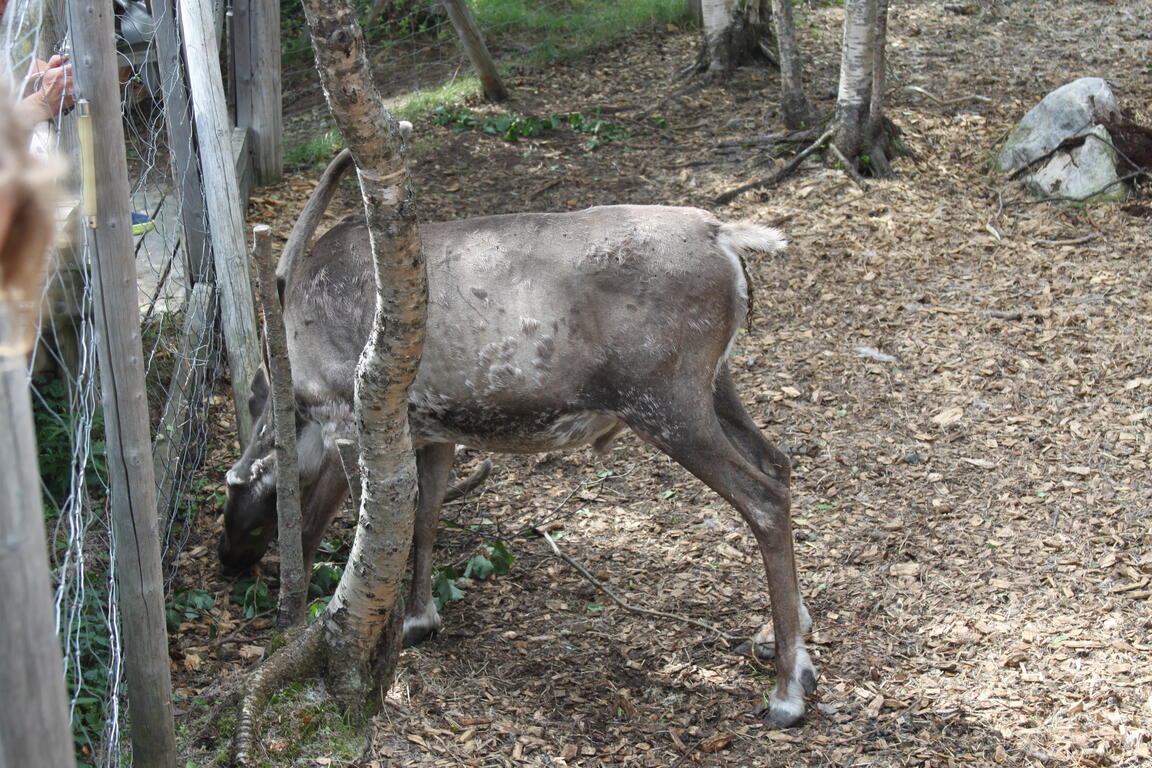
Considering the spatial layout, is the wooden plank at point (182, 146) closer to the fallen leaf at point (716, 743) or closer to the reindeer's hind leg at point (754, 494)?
the reindeer's hind leg at point (754, 494)

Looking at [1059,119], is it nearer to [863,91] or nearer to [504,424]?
[863,91]

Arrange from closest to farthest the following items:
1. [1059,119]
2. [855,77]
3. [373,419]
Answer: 1. [373,419]
2. [1059,119]
3. [855,77]

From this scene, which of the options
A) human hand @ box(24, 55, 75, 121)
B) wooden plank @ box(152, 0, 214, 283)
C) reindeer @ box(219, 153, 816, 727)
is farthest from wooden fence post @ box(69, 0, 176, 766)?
wooden plank @ box(152, 0, 214, 283)

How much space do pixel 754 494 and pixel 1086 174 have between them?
5.22 m

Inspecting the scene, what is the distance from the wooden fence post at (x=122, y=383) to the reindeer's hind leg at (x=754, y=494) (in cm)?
185

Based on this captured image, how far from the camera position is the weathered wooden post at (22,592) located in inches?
49.1

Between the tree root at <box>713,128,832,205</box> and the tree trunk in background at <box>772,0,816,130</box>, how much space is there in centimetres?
67

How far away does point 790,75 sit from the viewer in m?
9.25

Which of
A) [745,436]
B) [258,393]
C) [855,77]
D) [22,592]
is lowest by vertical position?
[745,436]

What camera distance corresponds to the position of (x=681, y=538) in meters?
5.26

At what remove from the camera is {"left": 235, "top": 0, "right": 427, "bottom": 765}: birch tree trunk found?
8.13ft

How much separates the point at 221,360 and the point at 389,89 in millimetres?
5399

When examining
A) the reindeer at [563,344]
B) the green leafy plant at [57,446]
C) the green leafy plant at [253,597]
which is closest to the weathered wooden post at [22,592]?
the reindeer at [563,344]

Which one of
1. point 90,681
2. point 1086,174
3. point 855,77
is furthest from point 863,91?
point 90,681
